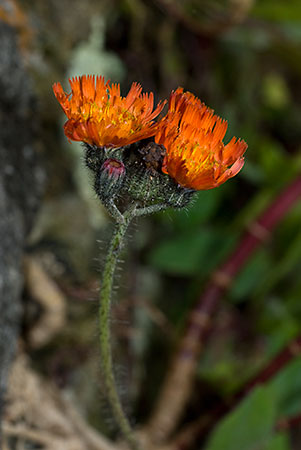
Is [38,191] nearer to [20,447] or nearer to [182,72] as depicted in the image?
[20,447]

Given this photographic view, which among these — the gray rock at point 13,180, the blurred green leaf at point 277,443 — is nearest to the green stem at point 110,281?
the gray rock at point 13,180

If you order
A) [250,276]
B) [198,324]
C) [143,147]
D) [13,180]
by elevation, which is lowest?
[198,324]

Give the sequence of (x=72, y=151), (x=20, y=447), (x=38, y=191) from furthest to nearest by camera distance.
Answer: (x=72, y=151) < (x=38, y=191) < (x=20, y=447)

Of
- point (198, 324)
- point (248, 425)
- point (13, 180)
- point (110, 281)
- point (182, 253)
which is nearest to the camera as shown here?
point (110, 281)

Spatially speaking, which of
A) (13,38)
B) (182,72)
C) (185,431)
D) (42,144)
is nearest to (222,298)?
(185,431)

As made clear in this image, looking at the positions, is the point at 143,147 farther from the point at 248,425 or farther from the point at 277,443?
the point at 277,443

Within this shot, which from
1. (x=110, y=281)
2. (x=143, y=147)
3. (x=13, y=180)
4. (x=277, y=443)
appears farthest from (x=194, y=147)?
(x=277, y=443)

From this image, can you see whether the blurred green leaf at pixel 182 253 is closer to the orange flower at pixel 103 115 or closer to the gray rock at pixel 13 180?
the gray rock at pixel 13 180
